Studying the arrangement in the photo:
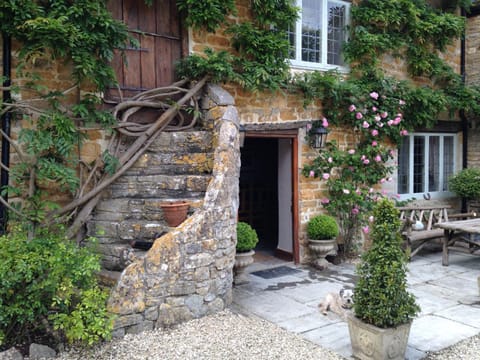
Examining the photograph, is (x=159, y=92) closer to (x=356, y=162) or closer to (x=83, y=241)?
(x=83, y=241)

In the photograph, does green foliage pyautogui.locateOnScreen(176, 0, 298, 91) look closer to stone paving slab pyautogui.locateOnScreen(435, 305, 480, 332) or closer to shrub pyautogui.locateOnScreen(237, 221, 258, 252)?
shrub pyautogui.locateOnScreen(237, 221, 258, 252)

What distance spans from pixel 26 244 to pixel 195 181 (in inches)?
84.6

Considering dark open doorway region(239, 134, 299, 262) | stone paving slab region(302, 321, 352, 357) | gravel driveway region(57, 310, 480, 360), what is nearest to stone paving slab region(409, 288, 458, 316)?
gravel driveway region(57, 310, 480, 360)

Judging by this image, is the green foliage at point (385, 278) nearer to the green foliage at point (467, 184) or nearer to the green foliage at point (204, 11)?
the green foliage at point (204, 11)

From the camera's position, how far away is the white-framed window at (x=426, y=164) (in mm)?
9711

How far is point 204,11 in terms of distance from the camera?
6211 mm

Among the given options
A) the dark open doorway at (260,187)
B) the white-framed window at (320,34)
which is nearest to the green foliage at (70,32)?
the white-framed window at (320,34)

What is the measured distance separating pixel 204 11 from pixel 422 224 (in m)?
5.52

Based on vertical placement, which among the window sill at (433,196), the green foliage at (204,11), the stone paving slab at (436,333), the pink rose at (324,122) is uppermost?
the green foliage at (204,11)

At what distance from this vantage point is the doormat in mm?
7223

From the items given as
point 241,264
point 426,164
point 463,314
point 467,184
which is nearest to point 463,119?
point 426,164

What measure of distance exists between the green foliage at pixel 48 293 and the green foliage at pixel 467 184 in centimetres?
837

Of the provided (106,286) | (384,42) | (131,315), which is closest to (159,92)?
(106,286)

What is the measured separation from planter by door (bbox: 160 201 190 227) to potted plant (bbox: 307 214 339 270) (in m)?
3.10
